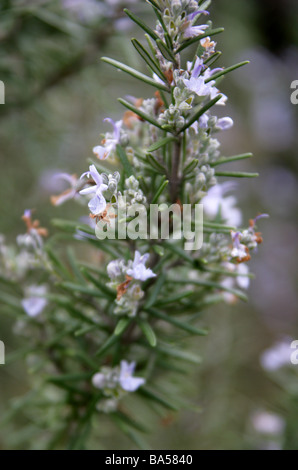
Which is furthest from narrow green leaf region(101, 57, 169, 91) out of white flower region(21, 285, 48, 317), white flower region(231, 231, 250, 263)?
white flower region(21, 285, 48, 317)

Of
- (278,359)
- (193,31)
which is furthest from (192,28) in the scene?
(278,359)

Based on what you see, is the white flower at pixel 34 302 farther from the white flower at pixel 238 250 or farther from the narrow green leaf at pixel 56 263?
the white flower at pixel 238 250

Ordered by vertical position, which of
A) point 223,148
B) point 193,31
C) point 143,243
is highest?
point 223,148

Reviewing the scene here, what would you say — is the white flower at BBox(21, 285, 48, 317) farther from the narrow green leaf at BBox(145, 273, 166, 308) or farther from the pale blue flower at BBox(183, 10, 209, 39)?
the pale blue flower at BBox(183, 10, 209, 39)

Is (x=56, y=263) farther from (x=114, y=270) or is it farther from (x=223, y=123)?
(x=223, y=123)

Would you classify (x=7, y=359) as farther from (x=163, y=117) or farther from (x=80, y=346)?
(x=163, y=117)
